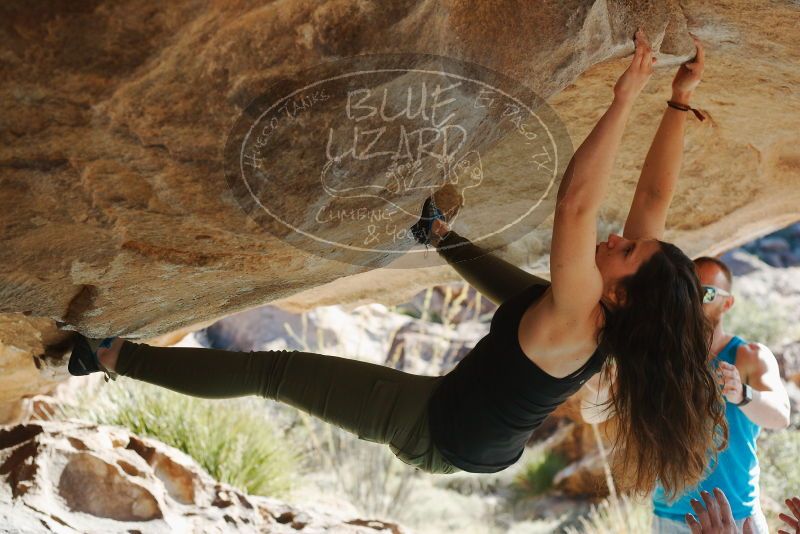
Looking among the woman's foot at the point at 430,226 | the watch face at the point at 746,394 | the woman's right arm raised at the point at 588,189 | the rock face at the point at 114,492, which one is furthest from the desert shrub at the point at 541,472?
the woman's right arm raised at the point at 588,189

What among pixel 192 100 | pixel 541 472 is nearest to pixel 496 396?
pixel 192 100

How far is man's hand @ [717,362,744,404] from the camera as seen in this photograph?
2473 millimetres

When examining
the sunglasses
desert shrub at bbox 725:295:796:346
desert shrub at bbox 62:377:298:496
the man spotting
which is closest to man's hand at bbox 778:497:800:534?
the man spotting

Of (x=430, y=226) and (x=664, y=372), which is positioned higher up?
(x=430, y=226)

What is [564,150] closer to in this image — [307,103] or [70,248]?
[307,103]

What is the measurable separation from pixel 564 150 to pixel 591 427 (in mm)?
5021

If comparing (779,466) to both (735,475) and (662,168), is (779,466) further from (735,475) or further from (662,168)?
(662,168)

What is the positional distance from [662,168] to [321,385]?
119 centimetres

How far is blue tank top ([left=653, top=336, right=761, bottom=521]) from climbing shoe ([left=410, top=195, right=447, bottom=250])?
3.26ft

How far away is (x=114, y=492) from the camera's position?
3178 mm

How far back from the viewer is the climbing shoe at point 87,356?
253 centimetres

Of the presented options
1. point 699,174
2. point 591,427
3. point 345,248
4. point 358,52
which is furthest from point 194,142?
point 591,427

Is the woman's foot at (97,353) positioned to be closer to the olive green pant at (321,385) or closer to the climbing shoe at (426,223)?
the olive green pant at (321,385)

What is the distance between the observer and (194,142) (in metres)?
1.67
